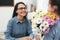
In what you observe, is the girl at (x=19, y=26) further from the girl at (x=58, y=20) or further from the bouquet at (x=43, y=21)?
the girl at (x=58, y=20)

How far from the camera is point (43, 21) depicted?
7.16 ft

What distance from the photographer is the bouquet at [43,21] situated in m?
2.04

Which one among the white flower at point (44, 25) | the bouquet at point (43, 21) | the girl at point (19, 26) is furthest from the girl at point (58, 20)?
the girl at point (19, 26)

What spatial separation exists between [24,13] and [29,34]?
318 mm

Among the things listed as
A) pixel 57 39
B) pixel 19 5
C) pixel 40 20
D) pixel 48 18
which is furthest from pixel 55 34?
pixel 19 5

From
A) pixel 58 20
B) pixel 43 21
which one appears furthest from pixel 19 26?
pixel 58 20

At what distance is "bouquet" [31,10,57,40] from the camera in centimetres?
204

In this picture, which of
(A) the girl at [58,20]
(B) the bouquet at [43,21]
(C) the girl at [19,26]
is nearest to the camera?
(A) the girl at [58,20]

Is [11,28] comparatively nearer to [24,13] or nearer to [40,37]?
[24,13]

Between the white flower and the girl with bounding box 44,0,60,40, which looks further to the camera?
the white flower

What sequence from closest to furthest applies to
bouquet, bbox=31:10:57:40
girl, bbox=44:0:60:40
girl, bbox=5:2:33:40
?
1. girl, bbox=44:0:60:40
2. bouquet, bbox=31:10:57:40
3. girl, bbox=5:2:33:40

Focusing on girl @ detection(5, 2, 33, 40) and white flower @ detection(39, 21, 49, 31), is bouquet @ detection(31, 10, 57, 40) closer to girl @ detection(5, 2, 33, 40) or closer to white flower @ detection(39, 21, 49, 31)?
white flower @ detection(39, 21, 49, 31)

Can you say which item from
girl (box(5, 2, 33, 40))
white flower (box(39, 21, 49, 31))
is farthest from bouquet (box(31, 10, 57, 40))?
girl (box(5, 2, 33, 40))

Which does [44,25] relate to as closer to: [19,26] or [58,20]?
[58,20]
